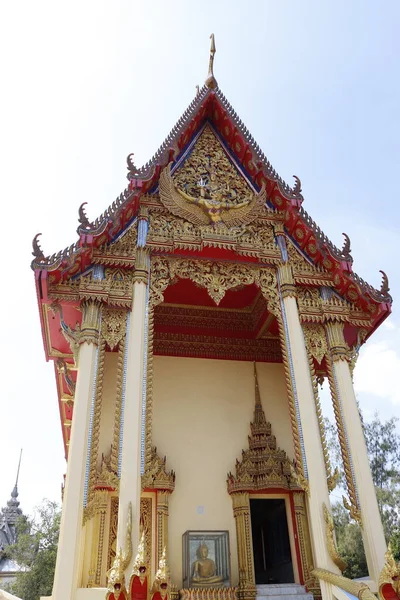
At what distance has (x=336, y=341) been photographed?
22.9 feet

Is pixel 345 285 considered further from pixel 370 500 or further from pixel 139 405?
pixel 139 405

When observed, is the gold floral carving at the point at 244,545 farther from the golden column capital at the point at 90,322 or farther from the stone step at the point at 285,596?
the golden column capital at the point at 90,322

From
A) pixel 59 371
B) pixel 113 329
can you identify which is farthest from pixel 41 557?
pixel 113 329

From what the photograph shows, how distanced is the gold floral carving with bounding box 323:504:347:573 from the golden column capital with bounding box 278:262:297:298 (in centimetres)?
282

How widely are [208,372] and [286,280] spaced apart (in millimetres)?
2427

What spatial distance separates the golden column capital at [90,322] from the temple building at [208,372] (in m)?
0.02

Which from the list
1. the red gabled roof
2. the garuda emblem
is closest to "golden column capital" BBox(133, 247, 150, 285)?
the red gabled roof

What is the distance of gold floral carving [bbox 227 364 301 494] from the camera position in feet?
25.1

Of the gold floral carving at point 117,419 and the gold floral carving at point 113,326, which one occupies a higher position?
the gold floral carving at point 113,326

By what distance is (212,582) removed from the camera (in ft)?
22.0

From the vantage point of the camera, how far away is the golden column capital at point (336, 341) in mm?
6867

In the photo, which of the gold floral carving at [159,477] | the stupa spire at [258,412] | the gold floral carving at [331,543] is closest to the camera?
the gold floral carving at [331,543]

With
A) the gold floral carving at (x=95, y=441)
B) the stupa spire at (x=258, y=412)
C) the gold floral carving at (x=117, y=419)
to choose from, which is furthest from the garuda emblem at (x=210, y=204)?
the stupa spire at (x=258, y=412)

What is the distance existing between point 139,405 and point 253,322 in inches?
151
